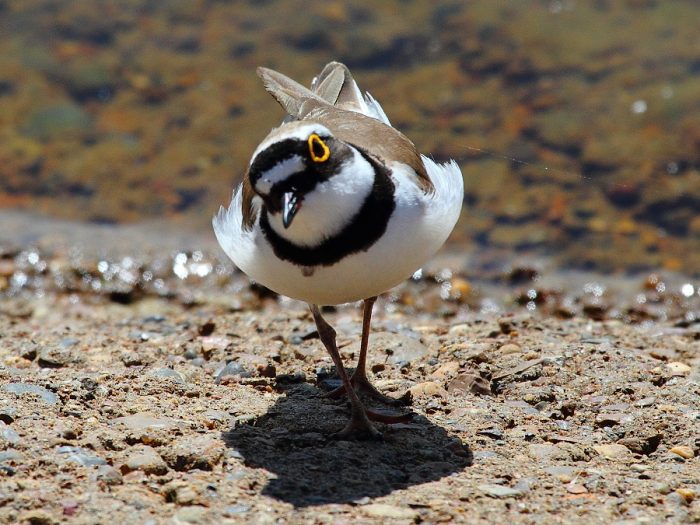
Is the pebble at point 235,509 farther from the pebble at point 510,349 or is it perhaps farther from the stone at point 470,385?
the pebble at point 510,349

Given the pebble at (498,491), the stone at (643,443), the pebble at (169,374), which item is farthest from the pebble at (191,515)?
the stone at (643,443)

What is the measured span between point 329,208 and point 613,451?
1710 mm

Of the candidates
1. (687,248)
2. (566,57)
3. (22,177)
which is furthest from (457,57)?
(22,177)

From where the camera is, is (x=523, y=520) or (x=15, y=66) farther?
(x=15, y=66)

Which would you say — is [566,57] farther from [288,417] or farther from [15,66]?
[288,417]

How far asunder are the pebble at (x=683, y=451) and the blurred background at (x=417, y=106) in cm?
402

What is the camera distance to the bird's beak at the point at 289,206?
3812mm

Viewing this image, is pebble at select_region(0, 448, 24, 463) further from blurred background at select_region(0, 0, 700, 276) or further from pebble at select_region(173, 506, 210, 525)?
blurred background at select_region(0, 0, 700, 276)

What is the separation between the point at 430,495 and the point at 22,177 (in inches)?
289

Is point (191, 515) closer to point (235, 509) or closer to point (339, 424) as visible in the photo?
point (235, 509)

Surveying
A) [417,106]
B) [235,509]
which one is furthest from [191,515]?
[417,106]

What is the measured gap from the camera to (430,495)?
3.84 m

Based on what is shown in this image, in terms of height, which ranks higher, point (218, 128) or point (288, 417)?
point (218, 128)

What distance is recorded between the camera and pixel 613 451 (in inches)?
172
